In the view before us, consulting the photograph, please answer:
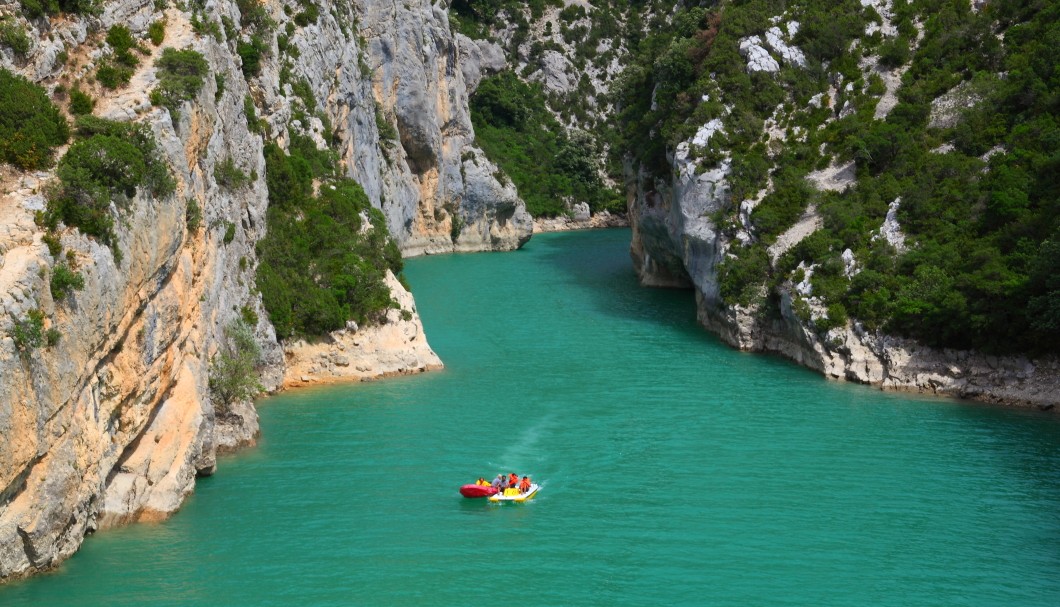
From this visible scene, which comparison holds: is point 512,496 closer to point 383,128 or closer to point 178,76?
point 178,76

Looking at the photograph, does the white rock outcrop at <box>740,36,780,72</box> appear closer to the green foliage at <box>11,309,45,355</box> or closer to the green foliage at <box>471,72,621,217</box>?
the green foliage at <box>11,309,45,355</box>


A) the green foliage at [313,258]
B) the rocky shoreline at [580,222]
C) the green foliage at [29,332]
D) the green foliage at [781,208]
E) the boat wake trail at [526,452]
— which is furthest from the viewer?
the rocky shoreline at [580,222]

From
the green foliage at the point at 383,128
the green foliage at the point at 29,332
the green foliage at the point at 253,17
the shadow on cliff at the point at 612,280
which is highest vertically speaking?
the green foliage at the point at 253,17

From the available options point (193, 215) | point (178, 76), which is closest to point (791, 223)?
point (193, 215)

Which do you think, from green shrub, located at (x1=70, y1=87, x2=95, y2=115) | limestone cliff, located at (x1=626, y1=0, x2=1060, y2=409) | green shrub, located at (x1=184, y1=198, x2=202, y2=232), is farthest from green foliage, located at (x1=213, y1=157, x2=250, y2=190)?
limestone cliff, located at (x1=626, y1=0, x2=1060, y2=409)

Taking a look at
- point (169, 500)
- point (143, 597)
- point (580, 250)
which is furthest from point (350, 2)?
point (143, 597)

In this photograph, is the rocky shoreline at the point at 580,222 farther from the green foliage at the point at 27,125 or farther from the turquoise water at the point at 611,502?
A: the green foliage at the point at 27,125

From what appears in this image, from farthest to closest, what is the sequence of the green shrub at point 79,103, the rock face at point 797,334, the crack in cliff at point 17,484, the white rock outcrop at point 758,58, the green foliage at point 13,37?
the white rock outcrop at point 758,58, the rock face at point 797,334, the green shrub at point 79,103, the green foliage at point 13,37, the crack in cliff at point 17,484

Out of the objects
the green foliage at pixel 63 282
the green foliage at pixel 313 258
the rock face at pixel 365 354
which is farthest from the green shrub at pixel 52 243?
the rock face at pixel 365 354
